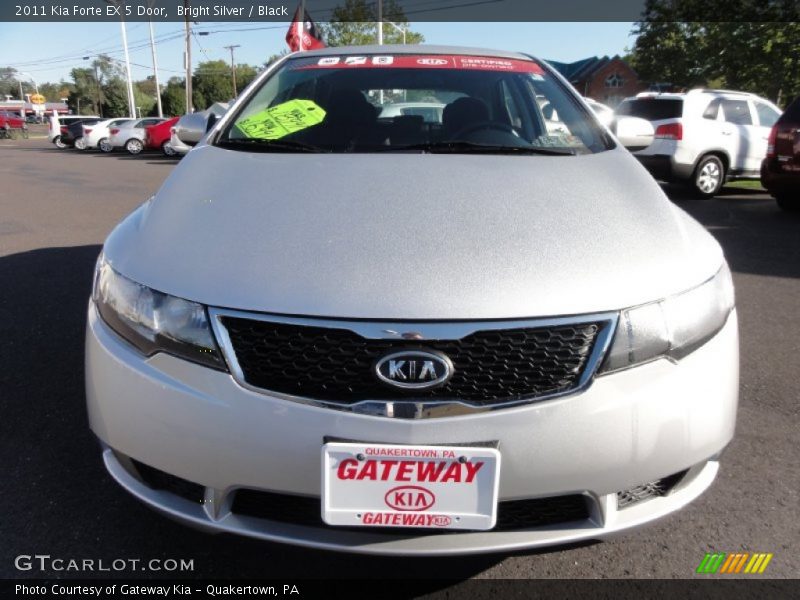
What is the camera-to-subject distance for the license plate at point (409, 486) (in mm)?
1408

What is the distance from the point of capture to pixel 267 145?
2.44 m

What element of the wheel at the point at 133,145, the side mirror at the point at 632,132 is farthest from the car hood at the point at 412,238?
the wheel at the point at 133,145

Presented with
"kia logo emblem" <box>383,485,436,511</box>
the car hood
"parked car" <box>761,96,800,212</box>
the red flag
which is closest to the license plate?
"kia logo emblem" <box>383,485,436,511</box>

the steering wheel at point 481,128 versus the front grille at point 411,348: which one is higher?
the steering wheel at point 481,128

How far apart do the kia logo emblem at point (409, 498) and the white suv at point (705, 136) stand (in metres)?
8.69

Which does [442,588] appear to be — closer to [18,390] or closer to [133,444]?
[133,444]

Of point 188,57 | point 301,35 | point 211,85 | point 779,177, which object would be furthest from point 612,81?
point 779,177

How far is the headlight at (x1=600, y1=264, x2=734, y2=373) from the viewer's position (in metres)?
1.50

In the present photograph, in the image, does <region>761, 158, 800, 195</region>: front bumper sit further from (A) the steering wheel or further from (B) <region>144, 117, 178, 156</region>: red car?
(B) <region>144, 117, 178, 156</region>: red car

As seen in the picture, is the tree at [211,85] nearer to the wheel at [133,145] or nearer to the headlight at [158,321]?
the wheel at [133,145]

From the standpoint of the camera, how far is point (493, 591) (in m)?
1.82

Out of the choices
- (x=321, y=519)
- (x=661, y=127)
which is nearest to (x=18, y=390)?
(x=321, y=519)

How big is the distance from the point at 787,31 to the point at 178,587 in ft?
72.6

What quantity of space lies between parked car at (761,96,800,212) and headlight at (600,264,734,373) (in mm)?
6845
